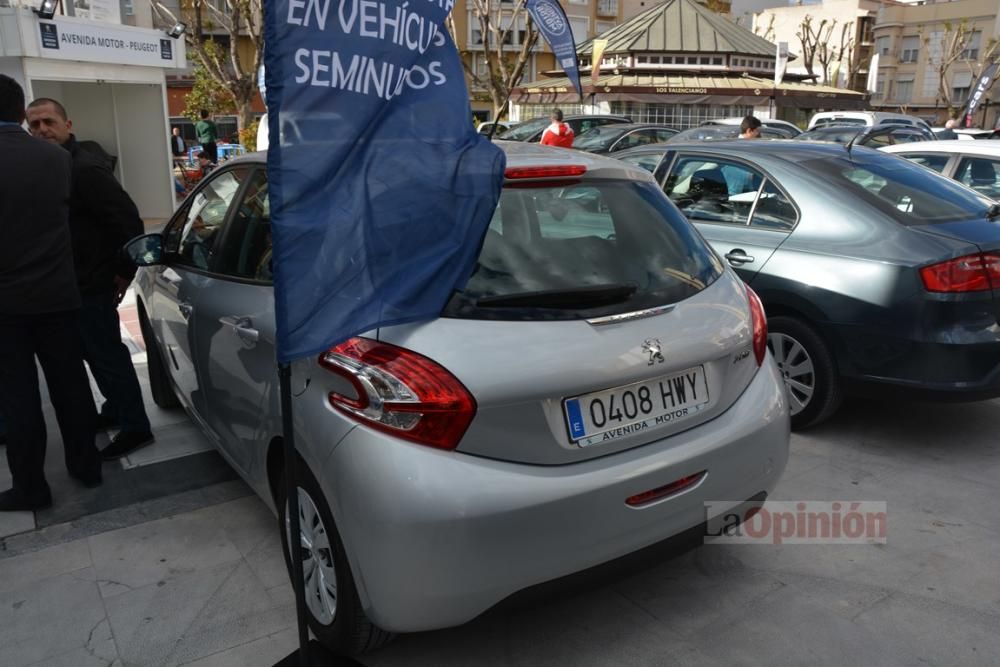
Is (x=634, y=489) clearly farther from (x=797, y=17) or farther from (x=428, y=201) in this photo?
(x=797, y=17)

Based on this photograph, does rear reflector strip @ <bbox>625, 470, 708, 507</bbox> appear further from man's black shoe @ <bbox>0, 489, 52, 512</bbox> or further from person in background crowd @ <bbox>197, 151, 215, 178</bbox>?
person in background crowd @ <bbox>197, 151, 215, 178</bbox>

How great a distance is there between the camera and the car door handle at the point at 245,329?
2953 millimetres

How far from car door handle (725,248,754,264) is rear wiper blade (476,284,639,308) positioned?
233cm

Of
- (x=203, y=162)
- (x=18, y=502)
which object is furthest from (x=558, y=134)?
(x=18, y=502)

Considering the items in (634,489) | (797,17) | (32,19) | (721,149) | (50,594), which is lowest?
(50,594)

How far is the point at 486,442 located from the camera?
92.0 inches

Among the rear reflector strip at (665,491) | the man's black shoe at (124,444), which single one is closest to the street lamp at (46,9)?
the man's black shoe at (124,444)

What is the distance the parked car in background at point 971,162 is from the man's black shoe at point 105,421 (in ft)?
21.7

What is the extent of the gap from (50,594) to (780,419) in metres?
2.75

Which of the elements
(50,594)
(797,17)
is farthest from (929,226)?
(797,17)

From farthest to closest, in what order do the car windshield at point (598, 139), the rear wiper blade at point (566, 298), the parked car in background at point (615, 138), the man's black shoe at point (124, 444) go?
the car windshield at point (598, 139) → the parked car in background at point (615, 138) → the man's black shoe at point (124, 444) → the rear wiper blade at point (566, 298)

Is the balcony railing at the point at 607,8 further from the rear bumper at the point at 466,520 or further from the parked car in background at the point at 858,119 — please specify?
the rear bumper at the point at 466,520

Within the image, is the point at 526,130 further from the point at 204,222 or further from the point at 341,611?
the point at 341,611

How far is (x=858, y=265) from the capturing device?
14.2 ft
